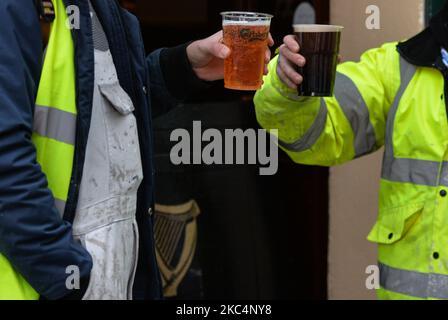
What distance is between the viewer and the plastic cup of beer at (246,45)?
7.64 ft

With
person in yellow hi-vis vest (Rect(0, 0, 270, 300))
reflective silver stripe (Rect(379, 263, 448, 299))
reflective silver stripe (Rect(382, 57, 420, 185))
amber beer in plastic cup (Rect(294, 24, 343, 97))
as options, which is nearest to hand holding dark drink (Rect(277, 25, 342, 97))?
amber beer in plastic cup (Rect(294, 24, 343, 97))

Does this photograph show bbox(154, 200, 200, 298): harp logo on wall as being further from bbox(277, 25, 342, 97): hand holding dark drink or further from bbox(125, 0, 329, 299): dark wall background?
bbox(277, 25, 342, 97): hand holding dark drink

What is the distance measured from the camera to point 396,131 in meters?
2.74

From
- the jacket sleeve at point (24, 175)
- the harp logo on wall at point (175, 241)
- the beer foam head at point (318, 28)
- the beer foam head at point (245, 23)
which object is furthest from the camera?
the harp logo on wall at point (175, 241)

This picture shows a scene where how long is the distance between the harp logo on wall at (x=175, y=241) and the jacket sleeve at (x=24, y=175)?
5.96ft

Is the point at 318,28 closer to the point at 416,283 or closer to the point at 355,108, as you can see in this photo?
the point at 355,108

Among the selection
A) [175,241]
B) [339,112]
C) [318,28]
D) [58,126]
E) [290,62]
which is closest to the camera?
[58,126]

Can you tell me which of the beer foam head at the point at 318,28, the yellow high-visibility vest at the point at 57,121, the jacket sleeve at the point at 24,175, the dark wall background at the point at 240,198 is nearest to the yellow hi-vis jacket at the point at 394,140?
the beer foam head at the point at 318,28

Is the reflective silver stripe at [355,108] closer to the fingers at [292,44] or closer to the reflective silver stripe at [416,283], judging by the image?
the fingers at [292,44]

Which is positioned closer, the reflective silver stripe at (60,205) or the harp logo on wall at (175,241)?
the reflective silver stripe at (60,205)

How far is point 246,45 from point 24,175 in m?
0.78

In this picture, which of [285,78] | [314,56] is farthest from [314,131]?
[314,56]

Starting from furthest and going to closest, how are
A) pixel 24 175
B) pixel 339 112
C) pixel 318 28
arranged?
pixel 339 112 < pixel 318 28 < pixel 24 175

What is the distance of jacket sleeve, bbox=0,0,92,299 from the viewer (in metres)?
1.97
